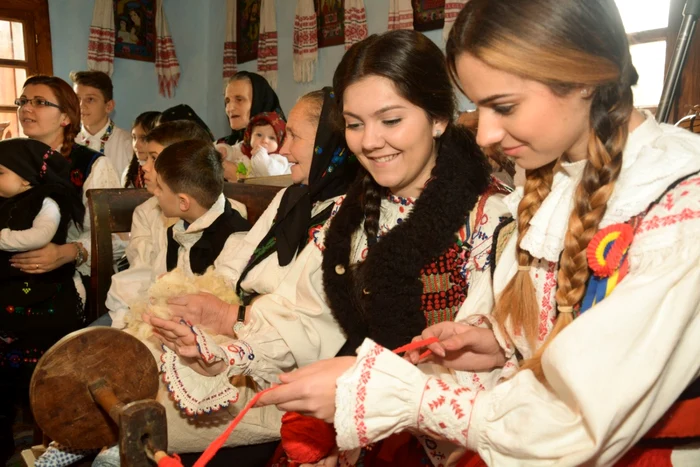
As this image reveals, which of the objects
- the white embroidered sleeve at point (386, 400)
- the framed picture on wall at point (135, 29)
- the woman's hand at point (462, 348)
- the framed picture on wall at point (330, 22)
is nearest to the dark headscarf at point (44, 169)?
the woman's hand at point (462, 348)

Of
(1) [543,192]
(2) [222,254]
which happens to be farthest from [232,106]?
(1) [543,192]

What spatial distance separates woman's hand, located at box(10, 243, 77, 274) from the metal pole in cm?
325

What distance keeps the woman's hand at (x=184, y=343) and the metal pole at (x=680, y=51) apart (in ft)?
4.78

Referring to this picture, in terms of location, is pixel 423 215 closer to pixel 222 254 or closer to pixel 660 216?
pixel 660 216

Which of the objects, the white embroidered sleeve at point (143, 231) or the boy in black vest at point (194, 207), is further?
the white embroidered sleeve at point (143, 231)

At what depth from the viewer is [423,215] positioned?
6.29 ft

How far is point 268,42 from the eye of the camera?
7.94 m

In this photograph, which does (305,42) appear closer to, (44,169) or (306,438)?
(44,169)

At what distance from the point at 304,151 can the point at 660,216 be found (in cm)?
177

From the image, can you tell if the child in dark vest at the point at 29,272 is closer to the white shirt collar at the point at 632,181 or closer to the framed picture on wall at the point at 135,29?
the white shirt collar at the point at 632,181

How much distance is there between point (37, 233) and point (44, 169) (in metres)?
0.44

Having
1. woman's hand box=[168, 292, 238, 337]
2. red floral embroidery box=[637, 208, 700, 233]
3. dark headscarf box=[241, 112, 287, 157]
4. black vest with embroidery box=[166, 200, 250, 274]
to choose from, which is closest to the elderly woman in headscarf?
dark headscarf box=[241, 112, 287, 157]

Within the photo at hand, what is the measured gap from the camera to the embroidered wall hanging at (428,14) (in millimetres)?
5836

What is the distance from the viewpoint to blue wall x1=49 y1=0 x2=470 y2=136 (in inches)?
312
